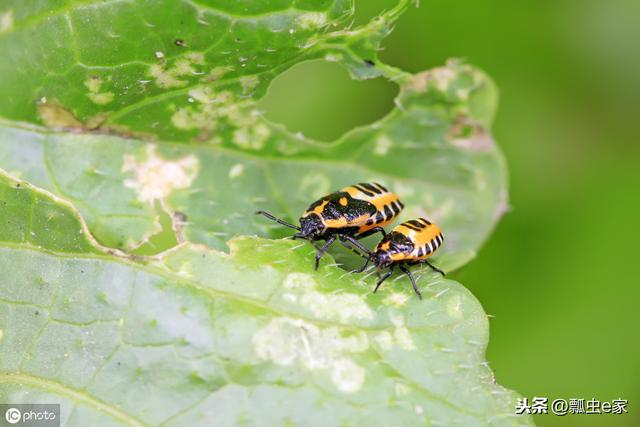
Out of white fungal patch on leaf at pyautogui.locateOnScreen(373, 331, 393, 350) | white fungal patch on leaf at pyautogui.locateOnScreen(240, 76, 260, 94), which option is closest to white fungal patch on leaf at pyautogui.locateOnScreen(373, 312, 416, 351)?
white fungal patch on leaf at pyautogui.locateOnScreen(373, 331, 393, 350)

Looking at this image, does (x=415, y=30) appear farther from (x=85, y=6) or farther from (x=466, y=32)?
(x=85, y=6)

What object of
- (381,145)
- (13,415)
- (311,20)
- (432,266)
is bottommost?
(13,415)

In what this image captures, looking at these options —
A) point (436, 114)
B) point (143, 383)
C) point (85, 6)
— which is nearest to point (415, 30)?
point (436, 114)

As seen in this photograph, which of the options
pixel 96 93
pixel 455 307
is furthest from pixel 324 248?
pixel 96 93

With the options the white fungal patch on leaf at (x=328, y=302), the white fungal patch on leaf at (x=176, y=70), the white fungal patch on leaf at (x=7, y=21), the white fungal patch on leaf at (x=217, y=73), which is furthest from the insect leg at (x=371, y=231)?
the white fungal patch on leaf at (x=7, y=21)

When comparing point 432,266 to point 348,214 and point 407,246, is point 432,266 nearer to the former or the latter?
point 407,246

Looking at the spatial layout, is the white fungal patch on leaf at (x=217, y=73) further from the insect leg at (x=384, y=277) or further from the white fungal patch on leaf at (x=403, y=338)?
the white fungal patch on leaf at (x=403, y=338)

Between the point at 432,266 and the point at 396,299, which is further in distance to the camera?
the point at 432,266
